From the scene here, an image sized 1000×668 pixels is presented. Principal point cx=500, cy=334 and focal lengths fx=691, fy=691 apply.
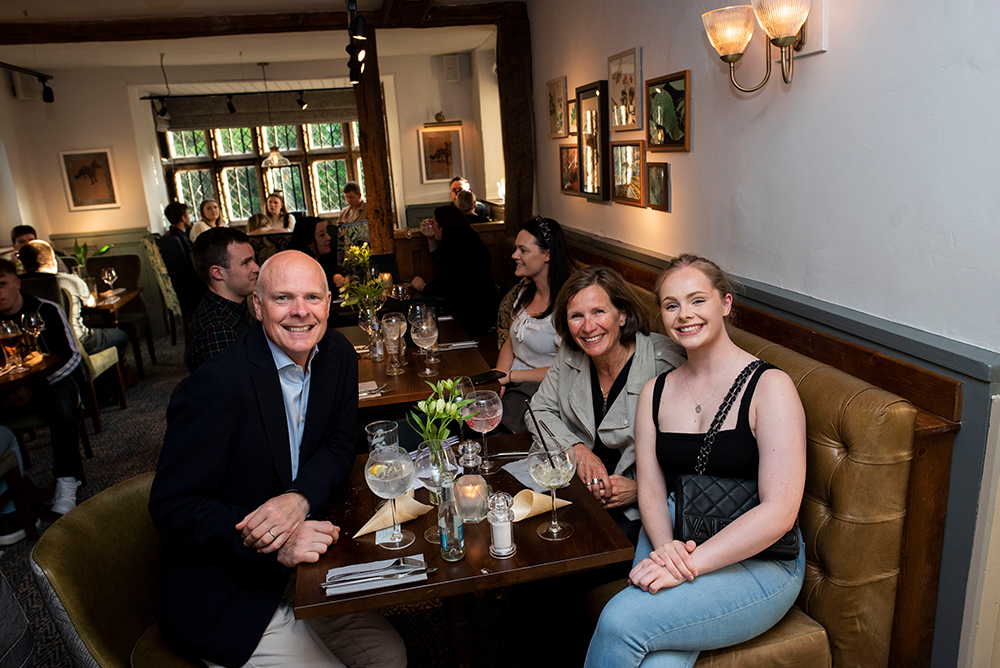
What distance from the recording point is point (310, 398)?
203 centimetres

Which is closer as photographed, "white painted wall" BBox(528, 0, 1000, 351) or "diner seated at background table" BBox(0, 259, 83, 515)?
"white painted wall" BBox(528, 0, 1000, 351)

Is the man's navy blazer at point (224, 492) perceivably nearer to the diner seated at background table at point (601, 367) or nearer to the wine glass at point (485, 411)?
the wine glass at point (485, 411)

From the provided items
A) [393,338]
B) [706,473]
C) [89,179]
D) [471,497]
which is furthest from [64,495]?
[89,179]

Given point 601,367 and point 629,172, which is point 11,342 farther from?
point 629,172

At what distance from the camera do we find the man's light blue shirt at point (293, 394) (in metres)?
1.97

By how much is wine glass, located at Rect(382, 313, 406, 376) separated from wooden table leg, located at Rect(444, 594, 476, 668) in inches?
56.6

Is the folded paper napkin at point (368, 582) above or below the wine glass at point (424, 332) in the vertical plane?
below

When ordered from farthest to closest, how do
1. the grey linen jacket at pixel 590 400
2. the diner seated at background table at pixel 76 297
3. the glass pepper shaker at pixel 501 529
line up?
the diner seated at background table at pixel 76 297
the grey linen jacket at pixel 590 400
the glass pepper shaker at pixel 501 529

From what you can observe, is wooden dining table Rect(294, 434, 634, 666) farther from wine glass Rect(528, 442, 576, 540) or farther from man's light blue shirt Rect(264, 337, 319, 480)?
man's light blue shirt Rect(264, 337, 319, 480)

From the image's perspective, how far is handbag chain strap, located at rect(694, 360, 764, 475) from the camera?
75.4 inches

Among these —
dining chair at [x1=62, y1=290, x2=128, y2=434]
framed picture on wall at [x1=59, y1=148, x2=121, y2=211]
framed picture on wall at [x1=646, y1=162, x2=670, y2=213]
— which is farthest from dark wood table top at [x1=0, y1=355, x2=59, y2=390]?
framed picture on wall at [x1=59, y1=148, x2=121, y2=211]

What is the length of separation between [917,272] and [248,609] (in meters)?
2.07

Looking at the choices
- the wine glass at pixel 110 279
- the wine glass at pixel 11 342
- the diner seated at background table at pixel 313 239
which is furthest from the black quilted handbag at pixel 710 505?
the wine glass at pixel 110 279

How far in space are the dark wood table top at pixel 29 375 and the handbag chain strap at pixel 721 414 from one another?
3.35 m
